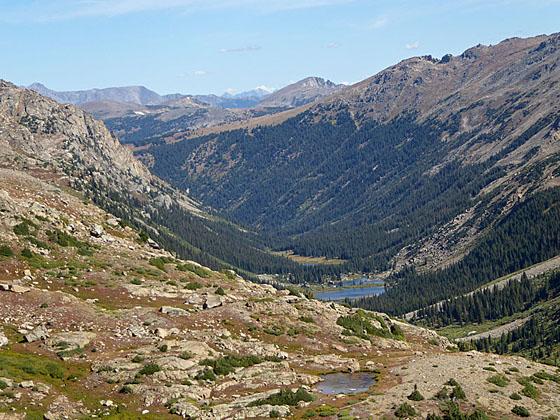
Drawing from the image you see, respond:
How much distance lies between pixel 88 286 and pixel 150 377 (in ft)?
108

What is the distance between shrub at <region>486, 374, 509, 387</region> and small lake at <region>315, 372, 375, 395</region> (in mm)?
11856

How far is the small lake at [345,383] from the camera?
63947mm

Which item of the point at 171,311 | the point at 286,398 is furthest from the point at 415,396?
the point at 171,311

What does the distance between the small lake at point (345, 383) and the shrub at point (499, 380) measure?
1186 cm

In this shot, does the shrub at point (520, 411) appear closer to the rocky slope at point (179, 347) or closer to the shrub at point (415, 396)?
the rocky slope at point (179, 347)

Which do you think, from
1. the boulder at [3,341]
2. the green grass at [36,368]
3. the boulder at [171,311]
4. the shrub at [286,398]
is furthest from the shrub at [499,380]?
the boulder at [3,341]

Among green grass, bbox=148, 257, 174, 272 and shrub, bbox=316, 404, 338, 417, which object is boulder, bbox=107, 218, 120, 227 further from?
shrub, bbox=316, 404, 338, 417

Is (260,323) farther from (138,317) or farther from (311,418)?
(311,418)

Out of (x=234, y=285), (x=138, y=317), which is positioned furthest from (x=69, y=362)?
(x=234, y=285)

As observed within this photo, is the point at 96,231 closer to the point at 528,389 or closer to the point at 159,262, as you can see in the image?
the point at 159,262

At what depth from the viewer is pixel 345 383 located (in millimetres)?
67438

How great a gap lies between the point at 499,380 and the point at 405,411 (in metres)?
14.9

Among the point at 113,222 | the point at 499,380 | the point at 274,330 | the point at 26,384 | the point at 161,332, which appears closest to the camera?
the point at 26,384

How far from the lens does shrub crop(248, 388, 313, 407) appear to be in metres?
57.9
